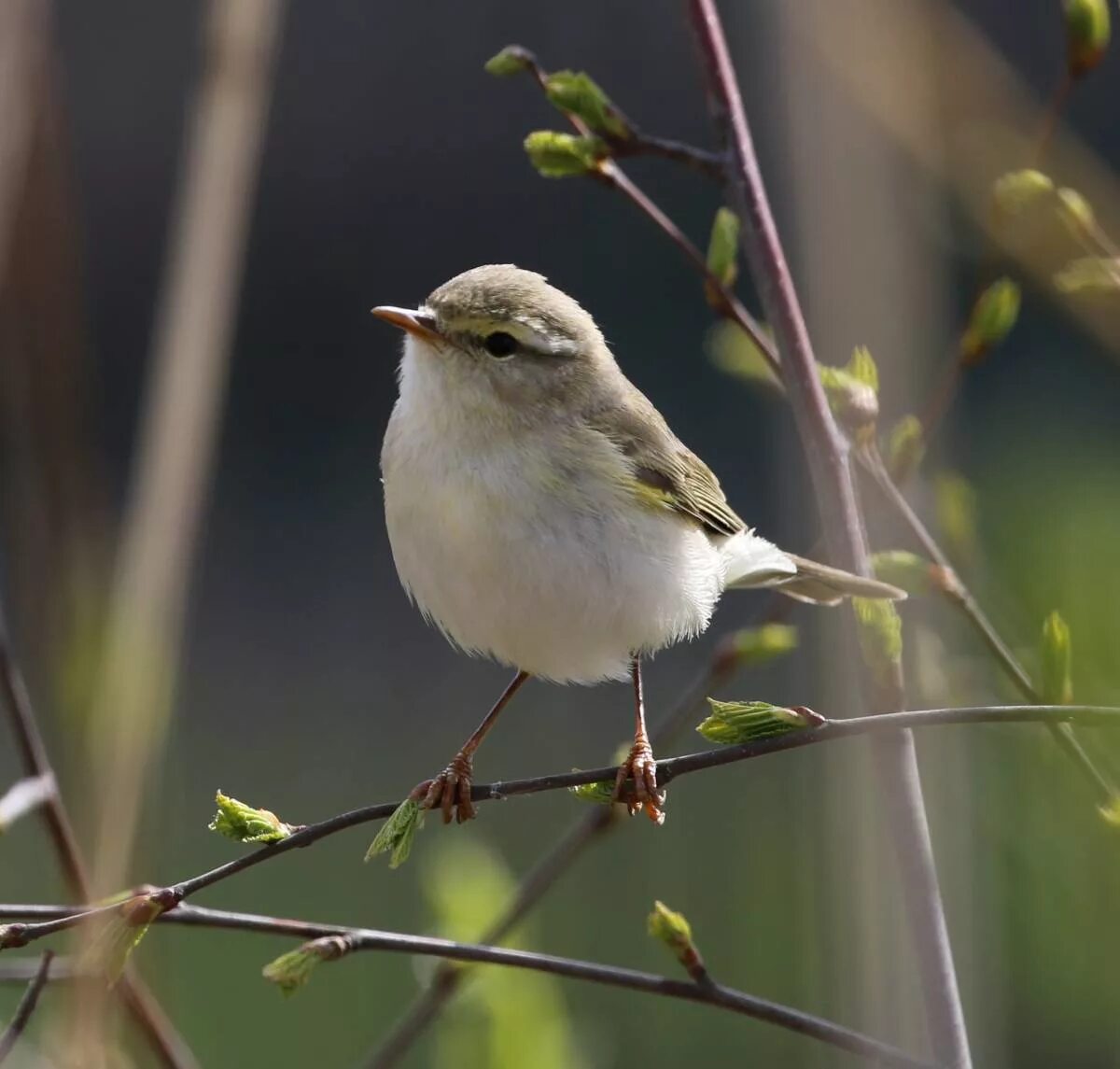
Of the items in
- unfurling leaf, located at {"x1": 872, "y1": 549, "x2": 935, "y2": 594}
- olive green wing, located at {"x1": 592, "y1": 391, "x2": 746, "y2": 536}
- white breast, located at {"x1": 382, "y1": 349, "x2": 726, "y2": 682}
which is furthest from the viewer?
olive green wing, located at {"x1": 592, "y1": 391, "x2": 746, "y2": 536}

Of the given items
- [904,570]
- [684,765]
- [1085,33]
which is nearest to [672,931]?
[684,765]

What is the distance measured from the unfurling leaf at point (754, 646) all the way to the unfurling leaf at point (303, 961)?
0.76 meters

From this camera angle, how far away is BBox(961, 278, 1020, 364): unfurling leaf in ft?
6.14

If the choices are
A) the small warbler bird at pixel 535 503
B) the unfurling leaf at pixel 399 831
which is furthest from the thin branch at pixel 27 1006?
the small warbler bird at pixel 535 503

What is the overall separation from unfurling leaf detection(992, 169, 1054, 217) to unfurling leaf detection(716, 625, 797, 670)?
0.57 metres

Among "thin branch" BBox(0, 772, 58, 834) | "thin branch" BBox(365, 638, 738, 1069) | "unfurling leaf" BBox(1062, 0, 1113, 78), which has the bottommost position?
"thin branch" BBox(365, 638, 738, 1069)

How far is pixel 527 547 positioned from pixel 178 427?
0.59m

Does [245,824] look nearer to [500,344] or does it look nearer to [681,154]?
[681,154]

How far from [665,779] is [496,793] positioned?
0.20 m

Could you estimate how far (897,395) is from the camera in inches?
75.6

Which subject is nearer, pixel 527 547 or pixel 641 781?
pixel 641 781

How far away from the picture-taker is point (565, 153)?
6.04 feet

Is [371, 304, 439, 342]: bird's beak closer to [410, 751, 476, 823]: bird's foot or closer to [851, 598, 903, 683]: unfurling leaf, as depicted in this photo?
[410, 751, 476, 823]: bird's foot

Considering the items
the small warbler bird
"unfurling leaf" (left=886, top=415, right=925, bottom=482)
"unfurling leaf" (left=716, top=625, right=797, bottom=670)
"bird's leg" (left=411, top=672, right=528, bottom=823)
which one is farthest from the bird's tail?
"bird's leg" (left=411, top=672, right=528, bottom=823)
